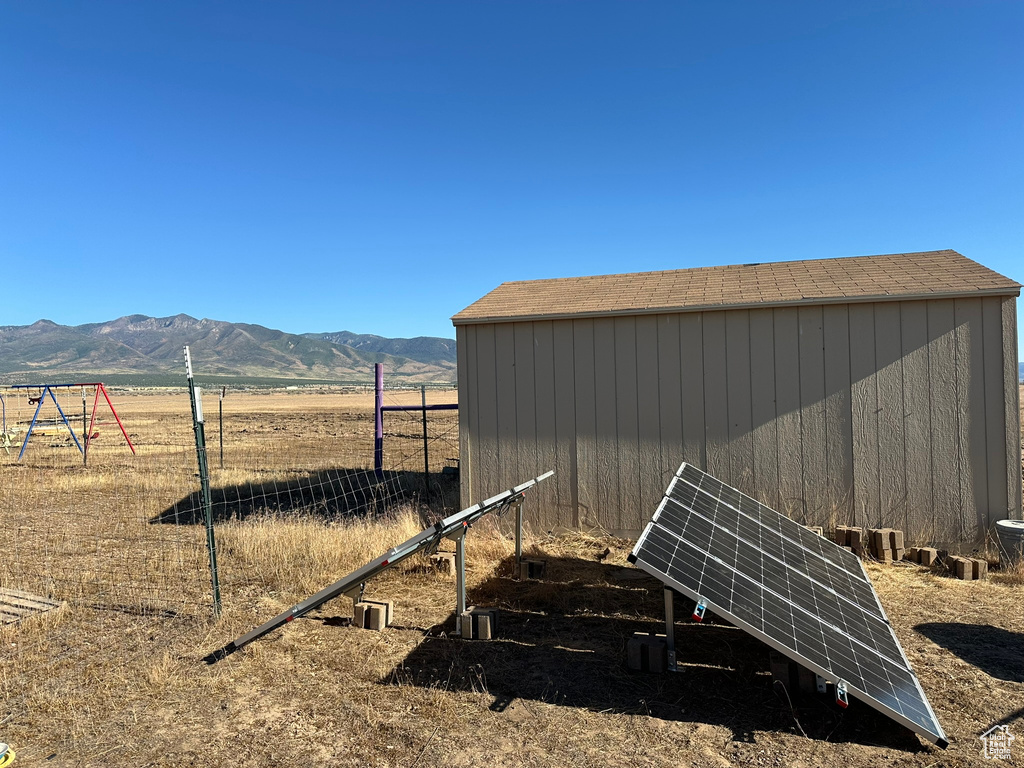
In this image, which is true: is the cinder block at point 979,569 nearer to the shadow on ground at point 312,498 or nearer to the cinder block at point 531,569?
the cinder block at point 531,569

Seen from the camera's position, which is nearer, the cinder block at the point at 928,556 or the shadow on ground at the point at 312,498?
the cinder block at the point at 928,556

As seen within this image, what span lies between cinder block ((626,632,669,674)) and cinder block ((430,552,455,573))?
2.83 meters

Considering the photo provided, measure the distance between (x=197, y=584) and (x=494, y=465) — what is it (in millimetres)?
3916

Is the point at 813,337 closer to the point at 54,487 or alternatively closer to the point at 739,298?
the point at 739,298

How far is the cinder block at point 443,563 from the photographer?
7090 millimetres

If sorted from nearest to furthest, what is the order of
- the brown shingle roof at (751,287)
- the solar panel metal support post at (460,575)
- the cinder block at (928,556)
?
the solar panel metal support post at (460,575) → the cinder block at (928,556) → the brown shingle roof at (751,287)

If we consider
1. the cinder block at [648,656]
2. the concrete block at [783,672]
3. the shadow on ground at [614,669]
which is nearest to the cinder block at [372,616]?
the shadow on ground at [614,669]

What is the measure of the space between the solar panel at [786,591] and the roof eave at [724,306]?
9.37 feet

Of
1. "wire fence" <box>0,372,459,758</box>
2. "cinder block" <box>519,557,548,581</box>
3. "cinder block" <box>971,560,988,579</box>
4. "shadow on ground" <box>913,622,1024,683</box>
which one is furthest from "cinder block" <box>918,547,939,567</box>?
"wire fence" <box>0,372,459,758</box>

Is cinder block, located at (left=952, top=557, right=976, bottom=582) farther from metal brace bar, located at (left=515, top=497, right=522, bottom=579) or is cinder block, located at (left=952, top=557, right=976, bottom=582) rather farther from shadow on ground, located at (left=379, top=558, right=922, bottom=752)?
metal brace bar, located at (left=515, top=497, right=522, bottom=579)

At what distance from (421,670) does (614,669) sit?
4.56 ft

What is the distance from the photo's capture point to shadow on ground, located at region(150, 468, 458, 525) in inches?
394

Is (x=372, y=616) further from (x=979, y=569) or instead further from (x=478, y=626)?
(x=979, y=569)

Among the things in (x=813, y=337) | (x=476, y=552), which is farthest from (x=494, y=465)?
(x=813, y=337)
